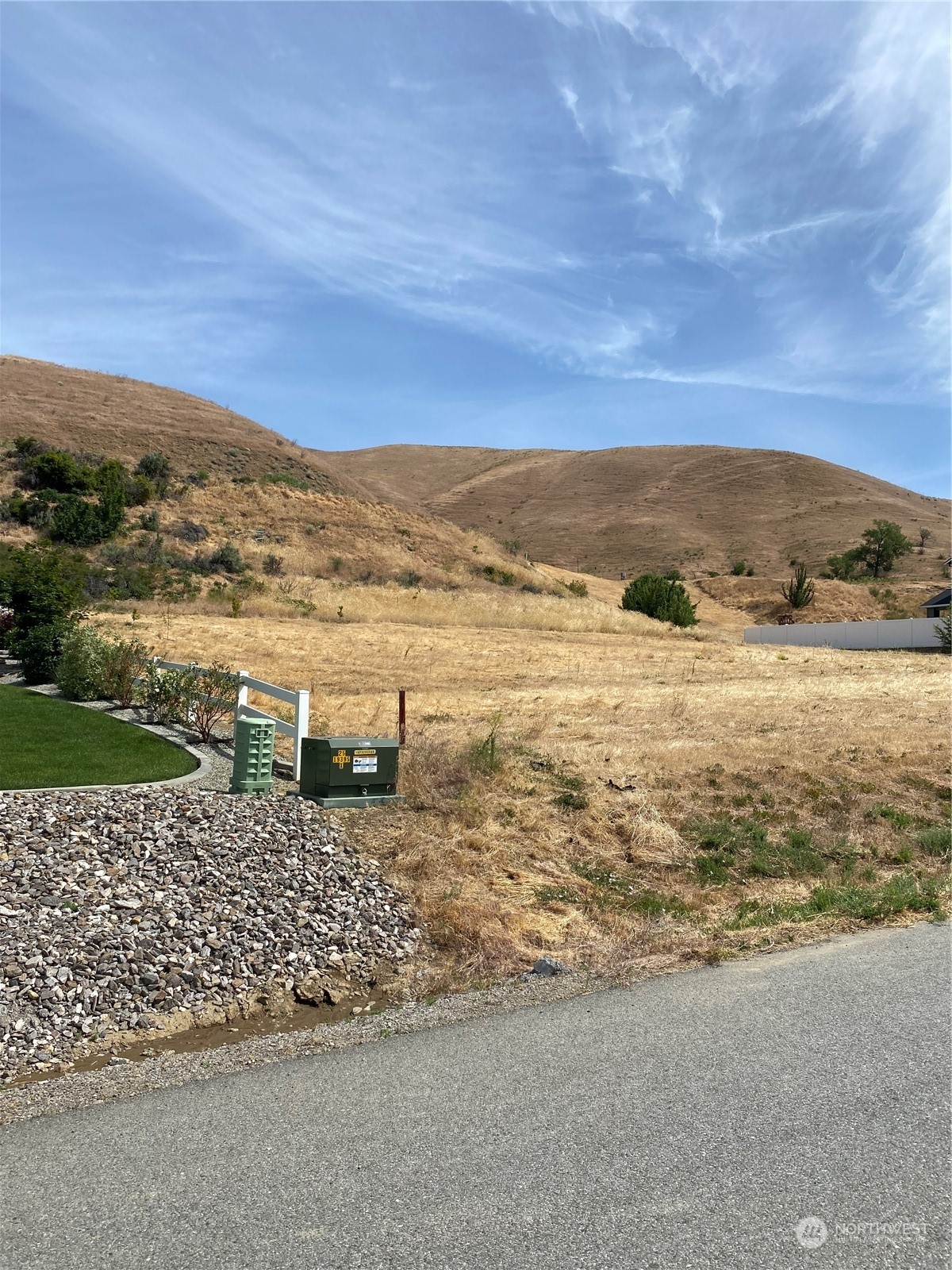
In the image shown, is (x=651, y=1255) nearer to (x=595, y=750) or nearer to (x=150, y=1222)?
(x=150, y=1222)

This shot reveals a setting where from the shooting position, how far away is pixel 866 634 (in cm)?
4694

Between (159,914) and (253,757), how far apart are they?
3341 mm

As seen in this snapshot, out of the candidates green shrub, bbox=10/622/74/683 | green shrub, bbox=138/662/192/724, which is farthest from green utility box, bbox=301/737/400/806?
green shrub, bbox=10/622/74/683

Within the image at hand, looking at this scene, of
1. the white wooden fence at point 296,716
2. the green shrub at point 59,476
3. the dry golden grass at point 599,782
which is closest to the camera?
the dry golden grass at point 599,782

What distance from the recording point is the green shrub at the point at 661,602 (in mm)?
50719

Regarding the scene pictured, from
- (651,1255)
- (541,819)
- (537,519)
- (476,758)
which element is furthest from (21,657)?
(537,519)

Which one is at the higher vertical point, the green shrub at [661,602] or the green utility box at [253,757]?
the green shrub at [661,602]

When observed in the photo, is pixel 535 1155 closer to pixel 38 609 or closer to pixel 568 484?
pixel 38 609

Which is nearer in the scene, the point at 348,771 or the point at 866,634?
the point at 348,771

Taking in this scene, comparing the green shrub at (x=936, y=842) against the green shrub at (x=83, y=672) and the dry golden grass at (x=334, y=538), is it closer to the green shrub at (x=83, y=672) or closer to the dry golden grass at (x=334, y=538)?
the green shrub at (x=83, y=672)

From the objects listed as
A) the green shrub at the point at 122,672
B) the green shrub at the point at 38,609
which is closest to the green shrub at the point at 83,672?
the green shrub at the point at 122,672

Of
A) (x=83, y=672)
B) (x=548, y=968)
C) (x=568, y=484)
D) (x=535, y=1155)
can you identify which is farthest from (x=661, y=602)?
(x=568, y=484)

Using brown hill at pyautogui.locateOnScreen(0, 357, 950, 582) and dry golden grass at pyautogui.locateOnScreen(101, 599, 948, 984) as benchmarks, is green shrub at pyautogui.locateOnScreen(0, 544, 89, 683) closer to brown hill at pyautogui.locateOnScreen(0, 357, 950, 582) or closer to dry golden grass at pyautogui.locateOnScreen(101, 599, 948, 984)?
dry golden grass at pyautogui.locateOnScreen(101, 599, 948, 984)

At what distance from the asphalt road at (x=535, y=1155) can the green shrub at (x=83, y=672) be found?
12107 millimetres
